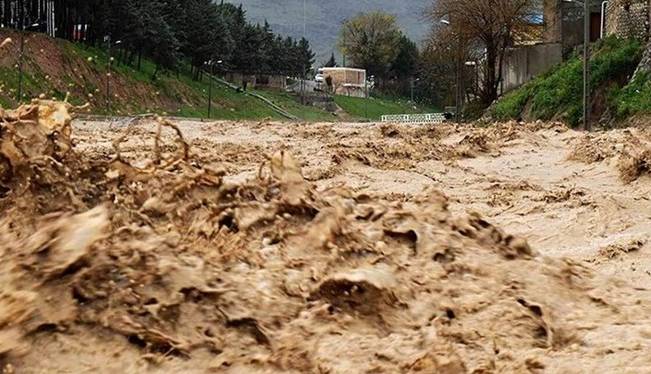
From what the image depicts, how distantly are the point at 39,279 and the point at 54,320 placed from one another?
0.64ft

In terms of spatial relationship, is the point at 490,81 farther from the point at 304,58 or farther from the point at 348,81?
the point at 304,58

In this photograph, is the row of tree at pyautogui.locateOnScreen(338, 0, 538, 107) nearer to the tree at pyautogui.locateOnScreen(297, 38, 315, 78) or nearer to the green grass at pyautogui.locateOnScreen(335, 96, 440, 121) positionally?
the green grass at pyautogui.locateOnScreen(335, 96, 440, 121)

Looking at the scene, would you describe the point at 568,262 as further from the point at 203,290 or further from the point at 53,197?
the point at 53,197

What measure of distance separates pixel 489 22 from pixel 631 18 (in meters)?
12.4

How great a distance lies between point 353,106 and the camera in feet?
323

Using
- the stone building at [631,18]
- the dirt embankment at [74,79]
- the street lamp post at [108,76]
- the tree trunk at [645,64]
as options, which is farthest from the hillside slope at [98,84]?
the tree trunk at [645,64]

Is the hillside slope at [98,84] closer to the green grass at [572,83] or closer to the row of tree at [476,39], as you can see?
the row of tree at [476,39]

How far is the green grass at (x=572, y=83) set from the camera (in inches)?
1270

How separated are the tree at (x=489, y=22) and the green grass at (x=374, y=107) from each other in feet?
133

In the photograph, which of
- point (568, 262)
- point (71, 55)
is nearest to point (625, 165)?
point (568, 262)

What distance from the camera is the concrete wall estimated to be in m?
44.7

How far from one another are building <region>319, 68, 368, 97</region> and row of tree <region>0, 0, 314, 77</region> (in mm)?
18052

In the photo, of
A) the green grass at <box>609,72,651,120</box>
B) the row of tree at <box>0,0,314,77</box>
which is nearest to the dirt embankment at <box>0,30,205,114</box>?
the row of tree at <box>0,0,314,77</box>

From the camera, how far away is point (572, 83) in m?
34.4
